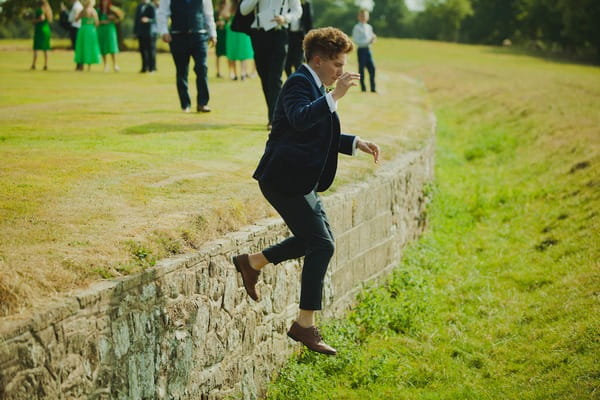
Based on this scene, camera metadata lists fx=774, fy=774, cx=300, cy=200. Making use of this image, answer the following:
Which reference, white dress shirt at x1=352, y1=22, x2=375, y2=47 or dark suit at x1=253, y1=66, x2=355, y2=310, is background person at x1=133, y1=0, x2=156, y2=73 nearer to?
white dress shirt at x1=352, y1=22, x2=375, y2=47

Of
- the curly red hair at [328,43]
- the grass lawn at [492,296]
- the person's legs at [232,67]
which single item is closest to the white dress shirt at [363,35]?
the person's legs at [232,67]

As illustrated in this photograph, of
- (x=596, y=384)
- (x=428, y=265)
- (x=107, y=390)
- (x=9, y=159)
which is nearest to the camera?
(x=107, y=390)

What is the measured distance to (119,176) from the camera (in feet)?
21.5

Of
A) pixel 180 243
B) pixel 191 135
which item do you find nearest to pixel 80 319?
pixel 180 243

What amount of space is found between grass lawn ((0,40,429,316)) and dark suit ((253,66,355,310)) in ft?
2.72

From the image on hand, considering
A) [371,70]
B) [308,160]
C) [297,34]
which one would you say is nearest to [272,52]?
[297,34]

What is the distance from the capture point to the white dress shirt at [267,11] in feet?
29.1

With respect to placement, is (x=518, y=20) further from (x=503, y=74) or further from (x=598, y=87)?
(x=598, y=87)

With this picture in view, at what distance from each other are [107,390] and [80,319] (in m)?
0.52

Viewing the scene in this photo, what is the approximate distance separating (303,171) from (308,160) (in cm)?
7

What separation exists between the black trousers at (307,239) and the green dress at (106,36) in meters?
16.2

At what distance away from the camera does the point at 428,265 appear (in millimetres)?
9445

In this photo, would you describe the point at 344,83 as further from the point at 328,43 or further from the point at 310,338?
the point at 310,338

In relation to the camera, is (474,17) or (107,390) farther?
(474,17)
